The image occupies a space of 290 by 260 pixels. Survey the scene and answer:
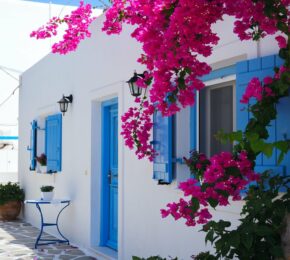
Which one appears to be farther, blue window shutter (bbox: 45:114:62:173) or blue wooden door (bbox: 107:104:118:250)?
blue window shutter (bbox: 45:114:62:173)

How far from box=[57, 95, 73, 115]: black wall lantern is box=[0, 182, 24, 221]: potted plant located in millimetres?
3675

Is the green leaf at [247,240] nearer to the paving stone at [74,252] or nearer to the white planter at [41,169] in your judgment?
A: the paving stone at [74,252]

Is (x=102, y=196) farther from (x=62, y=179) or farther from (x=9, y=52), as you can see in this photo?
(x=9, y=52)

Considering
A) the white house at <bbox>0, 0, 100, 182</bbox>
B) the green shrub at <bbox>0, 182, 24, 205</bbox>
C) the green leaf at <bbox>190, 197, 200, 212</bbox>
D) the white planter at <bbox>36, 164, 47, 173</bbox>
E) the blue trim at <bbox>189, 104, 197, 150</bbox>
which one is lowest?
the green shrub at <bbox>0, 182, 24, 205</bbox>

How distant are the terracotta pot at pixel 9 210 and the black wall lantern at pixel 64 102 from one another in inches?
153

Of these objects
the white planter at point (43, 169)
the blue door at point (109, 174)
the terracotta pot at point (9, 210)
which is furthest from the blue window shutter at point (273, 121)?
the terracotta pot at point (9, 210)

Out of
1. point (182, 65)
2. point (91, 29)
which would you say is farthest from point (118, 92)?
point (182, 65)

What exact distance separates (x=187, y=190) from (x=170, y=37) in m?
0.85

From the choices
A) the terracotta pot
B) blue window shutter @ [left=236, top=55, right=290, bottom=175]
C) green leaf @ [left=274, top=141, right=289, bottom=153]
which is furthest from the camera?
the terracotta pot

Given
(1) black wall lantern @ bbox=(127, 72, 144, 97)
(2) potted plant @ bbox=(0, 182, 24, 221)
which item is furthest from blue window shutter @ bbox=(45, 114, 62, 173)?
(1) black wall lantern @ bbox=(127, 72, 144, 97)

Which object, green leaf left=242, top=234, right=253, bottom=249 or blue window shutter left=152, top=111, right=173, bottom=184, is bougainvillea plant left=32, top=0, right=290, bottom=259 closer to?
green leaf left=242, top=234, right=253, bottom=249

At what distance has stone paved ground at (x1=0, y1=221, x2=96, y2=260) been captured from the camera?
7.76 meters

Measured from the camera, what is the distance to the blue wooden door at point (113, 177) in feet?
25.2

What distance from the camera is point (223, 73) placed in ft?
16.4
